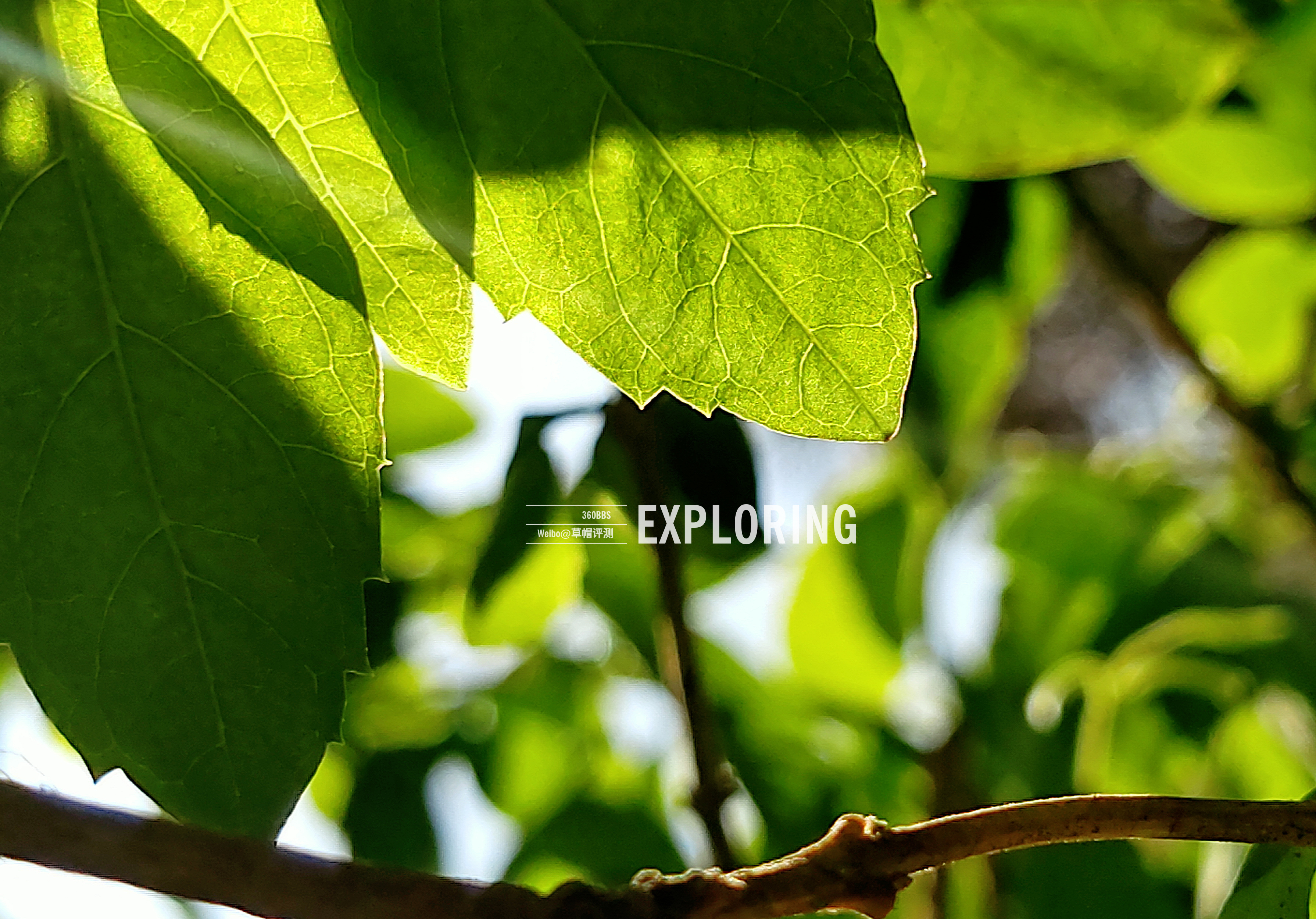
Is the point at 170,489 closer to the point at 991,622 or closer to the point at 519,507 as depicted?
the point at 519,507

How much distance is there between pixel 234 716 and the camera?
0.83 feet

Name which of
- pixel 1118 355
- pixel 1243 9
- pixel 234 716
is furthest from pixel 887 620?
pixel 1118 355

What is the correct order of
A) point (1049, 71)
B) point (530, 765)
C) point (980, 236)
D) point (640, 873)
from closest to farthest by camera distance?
point (640, 873) < point (1049, 71) < point (980, 236) < point (530, 765)

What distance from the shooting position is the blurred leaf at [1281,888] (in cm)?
26

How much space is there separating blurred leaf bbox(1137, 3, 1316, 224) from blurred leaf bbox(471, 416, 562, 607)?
16.0 inches

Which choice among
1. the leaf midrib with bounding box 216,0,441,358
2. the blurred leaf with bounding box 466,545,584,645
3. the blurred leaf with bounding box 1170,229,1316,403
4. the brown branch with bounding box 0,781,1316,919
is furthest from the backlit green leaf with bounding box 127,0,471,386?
the blurred leaf with bounding box 1170,229,1316,403

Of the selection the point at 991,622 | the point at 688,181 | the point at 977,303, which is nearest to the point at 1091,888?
the point at 991,622

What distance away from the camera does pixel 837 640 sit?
83 centimetres

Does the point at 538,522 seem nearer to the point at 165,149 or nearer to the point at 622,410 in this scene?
the point at 622,410

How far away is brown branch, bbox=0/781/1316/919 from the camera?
177mm

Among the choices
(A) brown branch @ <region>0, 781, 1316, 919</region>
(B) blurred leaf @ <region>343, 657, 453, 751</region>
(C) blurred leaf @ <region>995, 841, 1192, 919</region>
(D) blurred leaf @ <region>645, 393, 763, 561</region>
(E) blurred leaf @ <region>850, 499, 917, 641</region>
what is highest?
(A) brown branch @ <region>0, 781, 1316, 919</region>

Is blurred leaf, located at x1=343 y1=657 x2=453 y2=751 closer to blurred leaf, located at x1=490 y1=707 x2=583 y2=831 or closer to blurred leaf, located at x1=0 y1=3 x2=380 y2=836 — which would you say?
→ blurred leaf, located at x1=490 y1=707 x2=583 y2=831

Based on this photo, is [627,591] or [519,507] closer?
[519,507]

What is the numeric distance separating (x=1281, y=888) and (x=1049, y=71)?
324 mm
